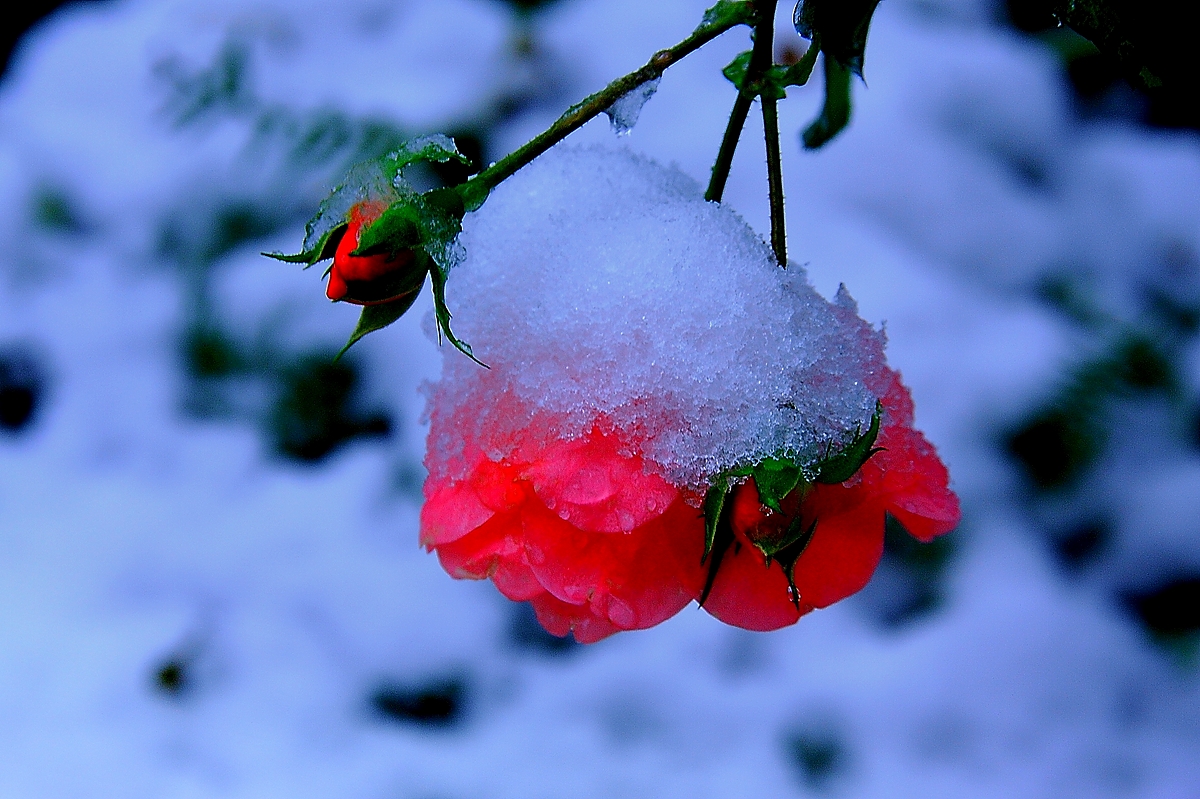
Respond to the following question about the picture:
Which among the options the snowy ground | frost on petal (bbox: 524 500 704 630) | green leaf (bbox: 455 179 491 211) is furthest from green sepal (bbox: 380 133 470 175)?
the snowy ground

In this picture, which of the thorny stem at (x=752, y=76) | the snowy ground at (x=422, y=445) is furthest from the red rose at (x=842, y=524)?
the snowy ground at (x=422, y=445)

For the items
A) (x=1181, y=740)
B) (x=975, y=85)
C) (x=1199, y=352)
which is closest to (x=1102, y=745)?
(x=1181, y=740)

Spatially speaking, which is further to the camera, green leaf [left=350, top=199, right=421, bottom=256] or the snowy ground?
the snowy ground

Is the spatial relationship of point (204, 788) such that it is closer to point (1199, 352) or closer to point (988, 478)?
point (988, 478)

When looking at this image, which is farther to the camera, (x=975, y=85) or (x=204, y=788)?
(x=975, y=85)

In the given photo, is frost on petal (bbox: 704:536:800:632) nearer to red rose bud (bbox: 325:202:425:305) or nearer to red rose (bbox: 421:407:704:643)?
red rose (bbox: 421:407:704:643)

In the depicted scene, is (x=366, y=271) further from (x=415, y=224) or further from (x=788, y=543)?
(x=788, y=543)

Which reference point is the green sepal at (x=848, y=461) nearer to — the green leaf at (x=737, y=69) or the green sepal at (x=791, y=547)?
the green sepal at (x=791, y=547)
